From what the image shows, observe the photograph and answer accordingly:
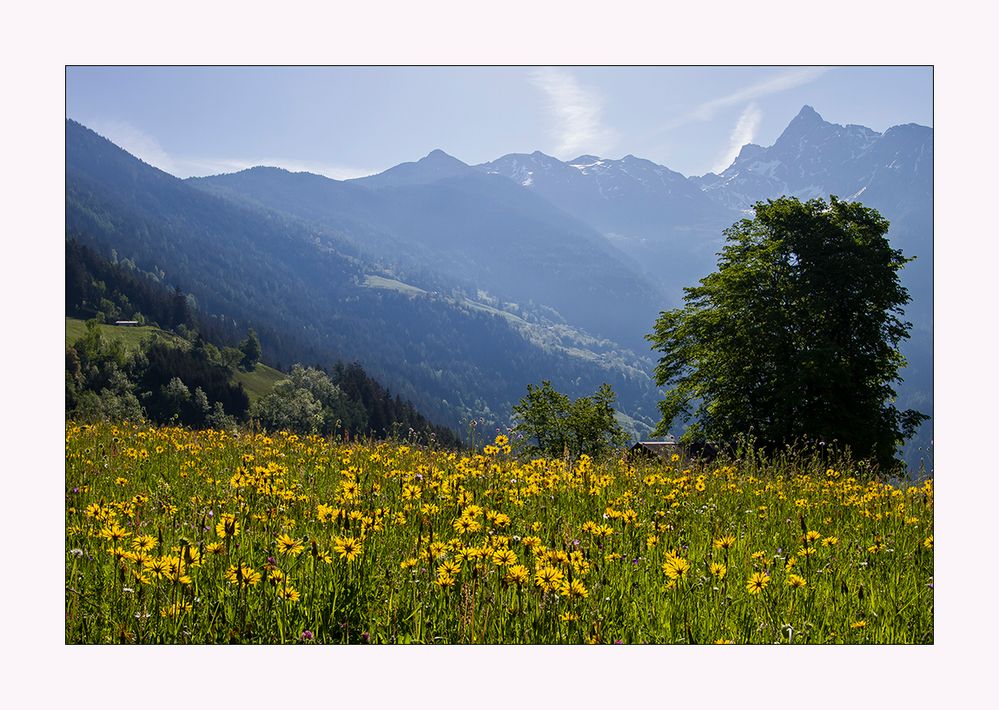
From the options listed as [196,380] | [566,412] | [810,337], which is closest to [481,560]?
[810,337]

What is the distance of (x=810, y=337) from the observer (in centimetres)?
1980

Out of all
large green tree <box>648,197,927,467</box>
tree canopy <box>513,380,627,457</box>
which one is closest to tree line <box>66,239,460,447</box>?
tree canopy <box>513,380,627,457</box>

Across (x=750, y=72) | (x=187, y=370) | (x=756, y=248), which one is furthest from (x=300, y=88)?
(x=187, y=370)

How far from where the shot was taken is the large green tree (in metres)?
19.9

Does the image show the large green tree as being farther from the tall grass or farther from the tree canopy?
the tall grass

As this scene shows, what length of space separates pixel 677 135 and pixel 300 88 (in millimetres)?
3303

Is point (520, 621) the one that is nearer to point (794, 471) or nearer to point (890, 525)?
point (890, 525)

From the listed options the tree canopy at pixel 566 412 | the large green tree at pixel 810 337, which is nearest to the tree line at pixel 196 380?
the tree canopy at pixel 566 412

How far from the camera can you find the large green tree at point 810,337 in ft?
65.4

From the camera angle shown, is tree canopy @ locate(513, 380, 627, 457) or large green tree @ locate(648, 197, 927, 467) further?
tree canopy @ locate(513, 380, 627, 457)

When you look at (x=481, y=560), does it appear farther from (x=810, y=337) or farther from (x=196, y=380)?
(x=196, y=380)

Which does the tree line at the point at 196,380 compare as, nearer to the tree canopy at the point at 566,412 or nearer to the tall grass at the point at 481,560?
the tree canopy at the point at 566,412

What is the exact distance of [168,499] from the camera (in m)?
4.77

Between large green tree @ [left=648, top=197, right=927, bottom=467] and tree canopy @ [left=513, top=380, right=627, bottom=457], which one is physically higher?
large green tree @ [left=648, top=197, right=927, bottom=467]
